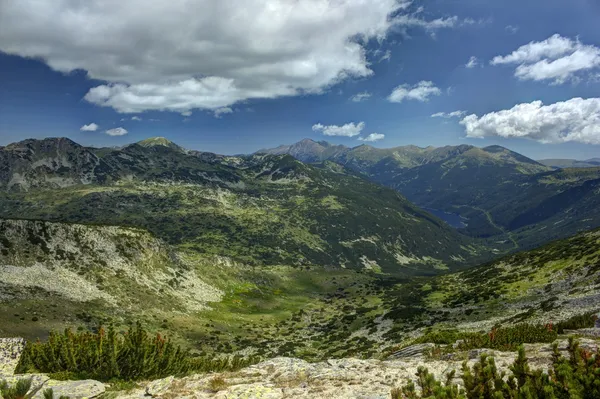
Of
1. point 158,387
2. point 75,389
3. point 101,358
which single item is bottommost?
point 158,387

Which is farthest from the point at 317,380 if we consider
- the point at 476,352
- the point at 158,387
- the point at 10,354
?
the point at 10,354

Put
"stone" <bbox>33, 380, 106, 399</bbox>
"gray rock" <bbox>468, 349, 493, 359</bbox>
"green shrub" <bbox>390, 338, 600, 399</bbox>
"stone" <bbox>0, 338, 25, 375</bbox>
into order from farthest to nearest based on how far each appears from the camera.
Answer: "stone" <bbox>0, 338, 25, 375</bbox>
"gray rock" <bbox>468, 349, 493, 359</bbox>
"stone" <bbox>33, 380, 106, 399</bbox>
"green shrub" <bbox>390, 338, 600, 399</bbox>

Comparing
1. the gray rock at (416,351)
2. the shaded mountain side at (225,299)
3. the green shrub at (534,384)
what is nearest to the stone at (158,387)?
the green shrub at (534,384)

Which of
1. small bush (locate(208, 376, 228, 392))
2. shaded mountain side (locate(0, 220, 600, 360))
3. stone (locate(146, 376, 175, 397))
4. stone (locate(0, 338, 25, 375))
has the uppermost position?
stone (locate(0, 338, 25, 375))

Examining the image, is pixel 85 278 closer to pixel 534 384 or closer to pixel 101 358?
pixel 101 358

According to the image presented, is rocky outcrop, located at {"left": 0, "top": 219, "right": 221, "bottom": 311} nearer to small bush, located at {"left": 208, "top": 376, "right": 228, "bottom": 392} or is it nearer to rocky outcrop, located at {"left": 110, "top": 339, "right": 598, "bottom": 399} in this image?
rocky outcrop, located at {"left": 110, "top": 339, "right": 598, "bottom": 399}

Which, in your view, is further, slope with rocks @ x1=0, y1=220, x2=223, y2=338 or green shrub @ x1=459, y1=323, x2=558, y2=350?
slope with rocks @ x1=0, y1=220, x2=223, y2=338

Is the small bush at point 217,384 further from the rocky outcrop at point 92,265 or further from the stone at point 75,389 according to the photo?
the rocky outcrop at point 92,265

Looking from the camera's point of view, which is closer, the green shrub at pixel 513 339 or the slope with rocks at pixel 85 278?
the green shrub at pixel 513 339

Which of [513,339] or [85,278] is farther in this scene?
[85,278]

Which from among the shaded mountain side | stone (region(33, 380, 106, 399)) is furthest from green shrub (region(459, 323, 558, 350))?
stone (region(33, 380, 106, 399))

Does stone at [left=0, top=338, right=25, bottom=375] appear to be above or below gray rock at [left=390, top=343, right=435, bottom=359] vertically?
above

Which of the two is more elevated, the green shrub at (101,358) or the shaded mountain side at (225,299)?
the green shrub at (101,358)

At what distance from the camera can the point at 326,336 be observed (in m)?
89.4
